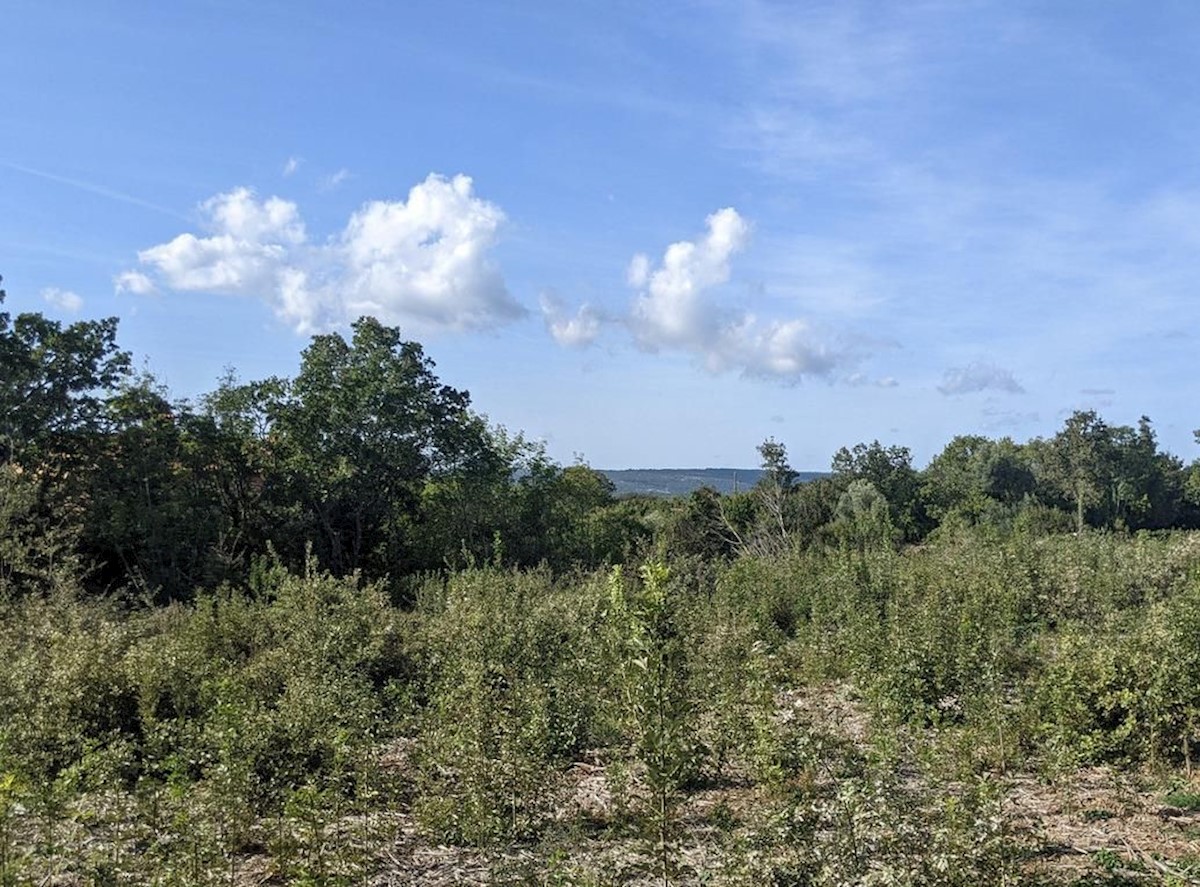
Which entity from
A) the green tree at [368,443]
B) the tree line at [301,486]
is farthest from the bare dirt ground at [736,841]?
the green tree at [368,443]

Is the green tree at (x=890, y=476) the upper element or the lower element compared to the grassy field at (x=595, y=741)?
upper

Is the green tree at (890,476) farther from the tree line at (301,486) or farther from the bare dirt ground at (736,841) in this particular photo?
the bare dirt ground at (736,841)

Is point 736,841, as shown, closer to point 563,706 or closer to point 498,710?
point 498,710

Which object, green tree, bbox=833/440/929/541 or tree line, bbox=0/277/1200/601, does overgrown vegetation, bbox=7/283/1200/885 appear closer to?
tree line, bbox=0/277/1200/601

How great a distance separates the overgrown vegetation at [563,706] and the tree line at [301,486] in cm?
11

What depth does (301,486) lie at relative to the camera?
1902 centimetres

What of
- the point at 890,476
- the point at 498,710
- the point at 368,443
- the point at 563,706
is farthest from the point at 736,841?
the point at 890,476

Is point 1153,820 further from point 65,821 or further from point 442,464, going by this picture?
point 442,464

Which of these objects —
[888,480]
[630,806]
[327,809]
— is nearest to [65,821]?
[327,809]

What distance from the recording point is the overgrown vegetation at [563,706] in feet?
14.6

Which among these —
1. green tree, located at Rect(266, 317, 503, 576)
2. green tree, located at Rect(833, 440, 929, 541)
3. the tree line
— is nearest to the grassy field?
the tree line

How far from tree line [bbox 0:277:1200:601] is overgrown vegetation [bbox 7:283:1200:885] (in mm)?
106

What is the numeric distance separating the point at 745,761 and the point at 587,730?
133 cm

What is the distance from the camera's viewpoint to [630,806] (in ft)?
19.0
